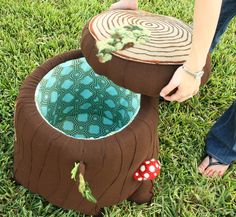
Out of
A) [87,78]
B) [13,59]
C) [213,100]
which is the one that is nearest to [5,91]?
[13,59]

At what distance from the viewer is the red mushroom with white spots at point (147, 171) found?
1315 mm

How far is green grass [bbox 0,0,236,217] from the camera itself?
145cm

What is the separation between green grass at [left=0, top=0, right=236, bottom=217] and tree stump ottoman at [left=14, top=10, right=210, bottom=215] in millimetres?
67

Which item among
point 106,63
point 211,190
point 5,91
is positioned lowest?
point 211,190

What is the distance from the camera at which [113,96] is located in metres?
1.60

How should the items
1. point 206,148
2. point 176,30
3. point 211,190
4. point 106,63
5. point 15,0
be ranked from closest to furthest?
point 106,63, point 176,30, point 211,190, point 206,148, point 15,0

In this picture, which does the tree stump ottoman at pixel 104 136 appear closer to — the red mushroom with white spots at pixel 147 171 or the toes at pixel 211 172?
the red mushroom with white spots at pixel 147 171

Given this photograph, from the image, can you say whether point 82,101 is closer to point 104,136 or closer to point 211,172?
A: point 104,136

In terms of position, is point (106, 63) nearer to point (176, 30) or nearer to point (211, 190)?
point (176, 30)

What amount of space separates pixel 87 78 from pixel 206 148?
53 cm

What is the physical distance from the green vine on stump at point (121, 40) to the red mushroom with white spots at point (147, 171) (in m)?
0.37

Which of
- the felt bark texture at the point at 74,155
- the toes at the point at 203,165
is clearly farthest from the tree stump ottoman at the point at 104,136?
the toes at the point at 203,165

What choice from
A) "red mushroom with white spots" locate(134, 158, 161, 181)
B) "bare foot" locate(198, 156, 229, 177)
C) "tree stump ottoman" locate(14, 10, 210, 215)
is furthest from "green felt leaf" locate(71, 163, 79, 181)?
"bare foot" locate(198, 156, 229, 177)

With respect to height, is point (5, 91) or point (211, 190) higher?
point (5, 91)
